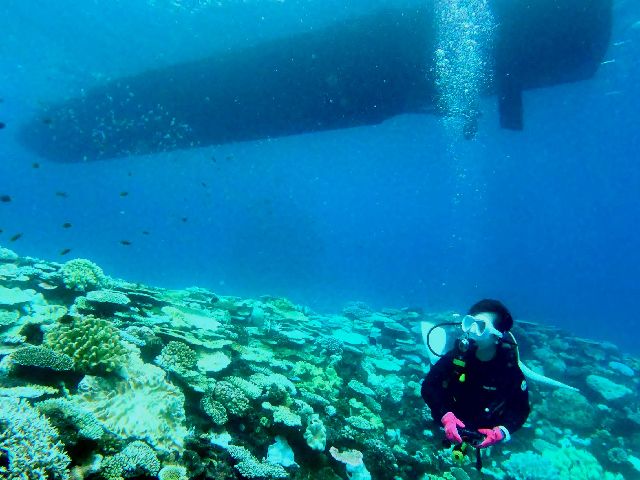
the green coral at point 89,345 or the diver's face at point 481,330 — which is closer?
the green coral at point 89,345

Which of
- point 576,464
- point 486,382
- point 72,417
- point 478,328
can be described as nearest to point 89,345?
point 72,417

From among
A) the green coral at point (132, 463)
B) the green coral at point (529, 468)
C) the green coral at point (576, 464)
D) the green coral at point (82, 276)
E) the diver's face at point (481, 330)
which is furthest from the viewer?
the green coral at point (576, 464)

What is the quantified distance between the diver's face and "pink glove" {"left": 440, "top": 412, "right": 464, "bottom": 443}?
3.33ft

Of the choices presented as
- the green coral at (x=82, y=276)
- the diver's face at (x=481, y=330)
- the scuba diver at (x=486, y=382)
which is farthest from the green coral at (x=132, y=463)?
the green coral at (x=82, y=276)

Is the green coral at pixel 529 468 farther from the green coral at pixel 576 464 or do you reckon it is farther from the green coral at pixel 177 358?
the green coral at pixel 177 358

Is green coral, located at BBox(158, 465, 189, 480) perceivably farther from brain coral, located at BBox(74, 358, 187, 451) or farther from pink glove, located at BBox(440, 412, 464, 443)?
pink glove, located at BBox(440, 412, 464, 443)

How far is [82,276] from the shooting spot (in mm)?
6676

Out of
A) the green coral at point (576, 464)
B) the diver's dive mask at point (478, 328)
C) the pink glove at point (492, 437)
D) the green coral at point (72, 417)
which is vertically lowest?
the green coral at point (576, 464)

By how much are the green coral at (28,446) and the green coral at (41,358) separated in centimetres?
90

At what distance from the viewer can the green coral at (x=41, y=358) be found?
383 centimetres

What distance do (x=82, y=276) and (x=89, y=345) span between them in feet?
9.69

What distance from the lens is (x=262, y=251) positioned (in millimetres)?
111188

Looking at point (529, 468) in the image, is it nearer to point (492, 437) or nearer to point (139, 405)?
point (492, 437)

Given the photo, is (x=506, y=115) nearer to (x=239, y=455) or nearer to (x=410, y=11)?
(x=410, y=11)
